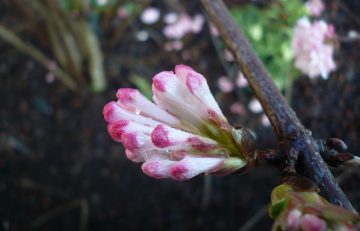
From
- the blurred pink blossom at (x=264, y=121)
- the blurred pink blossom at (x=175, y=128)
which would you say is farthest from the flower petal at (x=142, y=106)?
the blurred pink blossom at (x=264, y=121)

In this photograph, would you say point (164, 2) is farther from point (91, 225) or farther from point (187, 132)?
point (187, 132)

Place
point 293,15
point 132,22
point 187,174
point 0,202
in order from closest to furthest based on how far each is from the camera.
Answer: point 187,174, point 293,15, point 0,202, point 132,22

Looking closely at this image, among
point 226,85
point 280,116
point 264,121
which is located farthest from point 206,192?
point 280,116

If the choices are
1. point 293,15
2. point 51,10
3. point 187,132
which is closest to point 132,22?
point 51,10

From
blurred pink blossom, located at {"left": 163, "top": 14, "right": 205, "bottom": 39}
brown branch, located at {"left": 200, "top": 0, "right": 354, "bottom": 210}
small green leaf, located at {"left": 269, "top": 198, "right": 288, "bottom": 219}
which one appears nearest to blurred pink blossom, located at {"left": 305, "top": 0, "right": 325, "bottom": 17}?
blurred pink blossom, located at {"left": 163, "top": 14, "right": 205, "bottom": 39}

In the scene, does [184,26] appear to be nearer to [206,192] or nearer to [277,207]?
[206,192]

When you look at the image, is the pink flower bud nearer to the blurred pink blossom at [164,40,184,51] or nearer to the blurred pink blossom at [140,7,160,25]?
the blurred pink blossom at [164,40,184,51]

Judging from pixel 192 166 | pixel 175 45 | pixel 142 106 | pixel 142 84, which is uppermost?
pixel 175 45

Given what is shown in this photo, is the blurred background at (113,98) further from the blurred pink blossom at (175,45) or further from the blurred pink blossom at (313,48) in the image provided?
the blurred pink blossom at (313,48)
